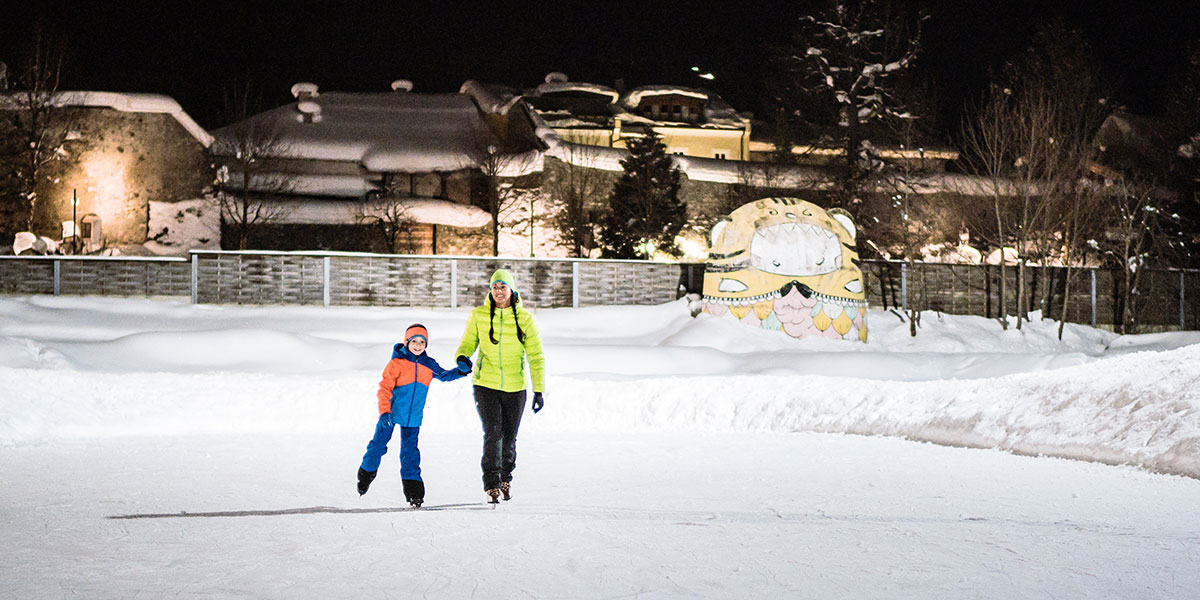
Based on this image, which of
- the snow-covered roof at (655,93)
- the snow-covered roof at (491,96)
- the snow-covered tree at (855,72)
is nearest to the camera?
the snow-covered tree at (855,72)

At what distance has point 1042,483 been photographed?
805 centimetres

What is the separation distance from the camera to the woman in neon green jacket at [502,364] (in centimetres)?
723

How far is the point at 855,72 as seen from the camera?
3120cm

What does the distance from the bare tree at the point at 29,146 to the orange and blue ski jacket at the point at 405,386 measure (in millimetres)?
31239

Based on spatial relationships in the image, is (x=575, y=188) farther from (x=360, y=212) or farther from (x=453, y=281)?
(x=453, y=281)

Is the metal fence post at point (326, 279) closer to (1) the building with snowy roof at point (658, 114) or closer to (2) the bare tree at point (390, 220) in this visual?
(2) the bare tree at point (390, 220)

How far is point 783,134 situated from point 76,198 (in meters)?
28.2

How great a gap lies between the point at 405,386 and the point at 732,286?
14489mm

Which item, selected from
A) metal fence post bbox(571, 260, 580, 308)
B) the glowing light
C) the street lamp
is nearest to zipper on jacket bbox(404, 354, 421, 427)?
metal fence post bbox(571, 260, 580, 308)

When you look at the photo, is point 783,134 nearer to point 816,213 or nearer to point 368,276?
point 816,213

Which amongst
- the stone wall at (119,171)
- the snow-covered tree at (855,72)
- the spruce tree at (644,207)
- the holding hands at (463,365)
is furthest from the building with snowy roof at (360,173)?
the holding hands at (463,365)

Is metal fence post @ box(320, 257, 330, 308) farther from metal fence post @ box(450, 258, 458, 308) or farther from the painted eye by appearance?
the painted eye

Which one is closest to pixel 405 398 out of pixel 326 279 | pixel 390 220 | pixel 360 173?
pixel 326 279

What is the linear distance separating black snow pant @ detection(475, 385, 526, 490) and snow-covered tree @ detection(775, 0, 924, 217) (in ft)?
82.4
